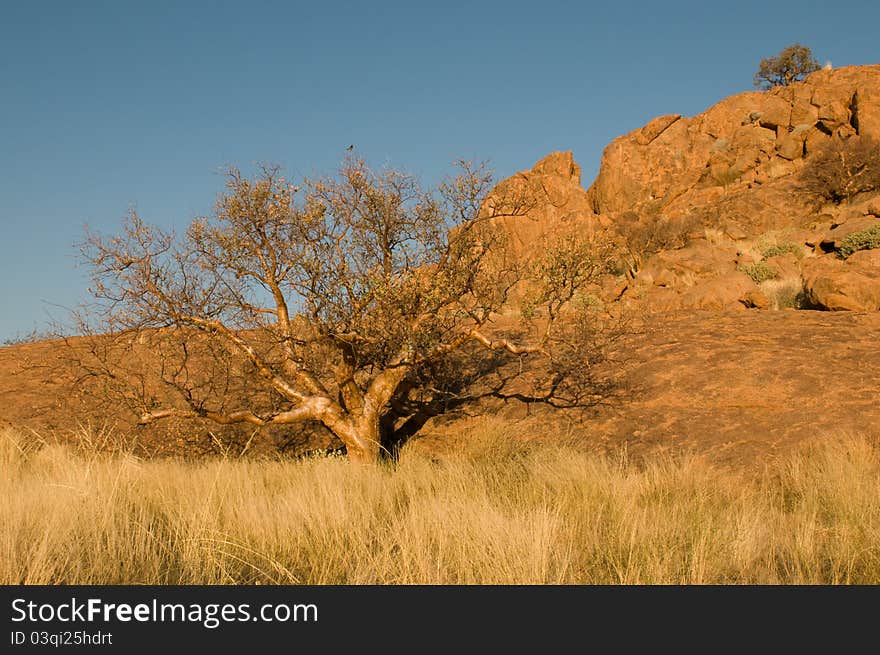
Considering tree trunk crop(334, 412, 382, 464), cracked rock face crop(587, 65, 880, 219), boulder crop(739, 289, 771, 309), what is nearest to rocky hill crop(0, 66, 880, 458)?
boulder crop(739, 289, 771, 309)

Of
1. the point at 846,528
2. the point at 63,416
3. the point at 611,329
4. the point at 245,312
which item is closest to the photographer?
the point at 846,528

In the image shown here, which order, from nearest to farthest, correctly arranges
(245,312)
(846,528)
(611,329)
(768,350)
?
(846,528), (245,312), (768,350), (611,329)

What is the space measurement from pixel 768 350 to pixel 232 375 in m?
9.41

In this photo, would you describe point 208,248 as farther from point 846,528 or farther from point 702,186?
point 702,186

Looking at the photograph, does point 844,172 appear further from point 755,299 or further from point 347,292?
point 347,292

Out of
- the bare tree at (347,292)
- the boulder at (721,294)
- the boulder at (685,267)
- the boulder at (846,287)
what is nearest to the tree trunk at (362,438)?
the bare tree at (347,292)

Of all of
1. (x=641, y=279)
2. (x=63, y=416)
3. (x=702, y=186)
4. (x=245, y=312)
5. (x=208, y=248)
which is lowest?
(x=63, y=416)

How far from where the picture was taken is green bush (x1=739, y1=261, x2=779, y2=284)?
59.2ft

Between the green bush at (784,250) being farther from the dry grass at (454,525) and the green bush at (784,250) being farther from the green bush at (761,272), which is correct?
the dry grass at (454,525)

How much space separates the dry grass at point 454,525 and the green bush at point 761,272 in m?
11.2

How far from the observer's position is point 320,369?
382 inches

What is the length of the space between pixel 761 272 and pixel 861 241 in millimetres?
2604

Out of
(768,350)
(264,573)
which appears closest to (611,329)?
→ (768,350)

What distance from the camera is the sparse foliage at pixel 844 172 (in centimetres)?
2845
